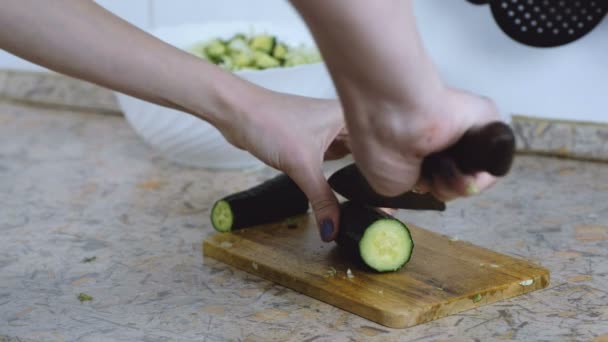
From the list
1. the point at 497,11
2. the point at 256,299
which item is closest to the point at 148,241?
the point at 256,299

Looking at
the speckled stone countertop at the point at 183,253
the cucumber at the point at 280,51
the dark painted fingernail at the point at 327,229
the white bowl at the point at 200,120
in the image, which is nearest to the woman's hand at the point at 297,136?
the dark painted fingernail at the point at 327,229

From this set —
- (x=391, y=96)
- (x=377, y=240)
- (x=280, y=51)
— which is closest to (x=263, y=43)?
(x=280, y=51)

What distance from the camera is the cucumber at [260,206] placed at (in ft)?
4.21

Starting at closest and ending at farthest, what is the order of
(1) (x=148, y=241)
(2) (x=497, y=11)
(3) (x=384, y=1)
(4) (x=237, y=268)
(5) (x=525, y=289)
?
1. (3) (x=384, y=1)
2. (5) (x=525, y=289)
3. (4) (x=237, y=268)
4. (1) (x=148, y=241)
5. (2) (x=497, y=11)

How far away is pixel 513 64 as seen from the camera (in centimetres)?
174

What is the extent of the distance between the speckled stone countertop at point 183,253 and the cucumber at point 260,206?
0.21 ft

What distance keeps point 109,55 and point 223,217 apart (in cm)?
35

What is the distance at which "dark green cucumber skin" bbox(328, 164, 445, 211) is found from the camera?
1.12 m

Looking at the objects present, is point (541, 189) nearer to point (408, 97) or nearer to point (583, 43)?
point (583, 43)

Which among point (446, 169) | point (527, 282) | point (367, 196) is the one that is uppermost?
point (446, 169)

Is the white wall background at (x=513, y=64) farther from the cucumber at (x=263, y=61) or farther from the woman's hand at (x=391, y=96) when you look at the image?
the woman's hand at (x=391, y=96)

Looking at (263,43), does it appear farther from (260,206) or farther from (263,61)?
(260,206)

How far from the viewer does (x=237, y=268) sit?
3.94 ft

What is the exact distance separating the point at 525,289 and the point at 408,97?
0.40m
